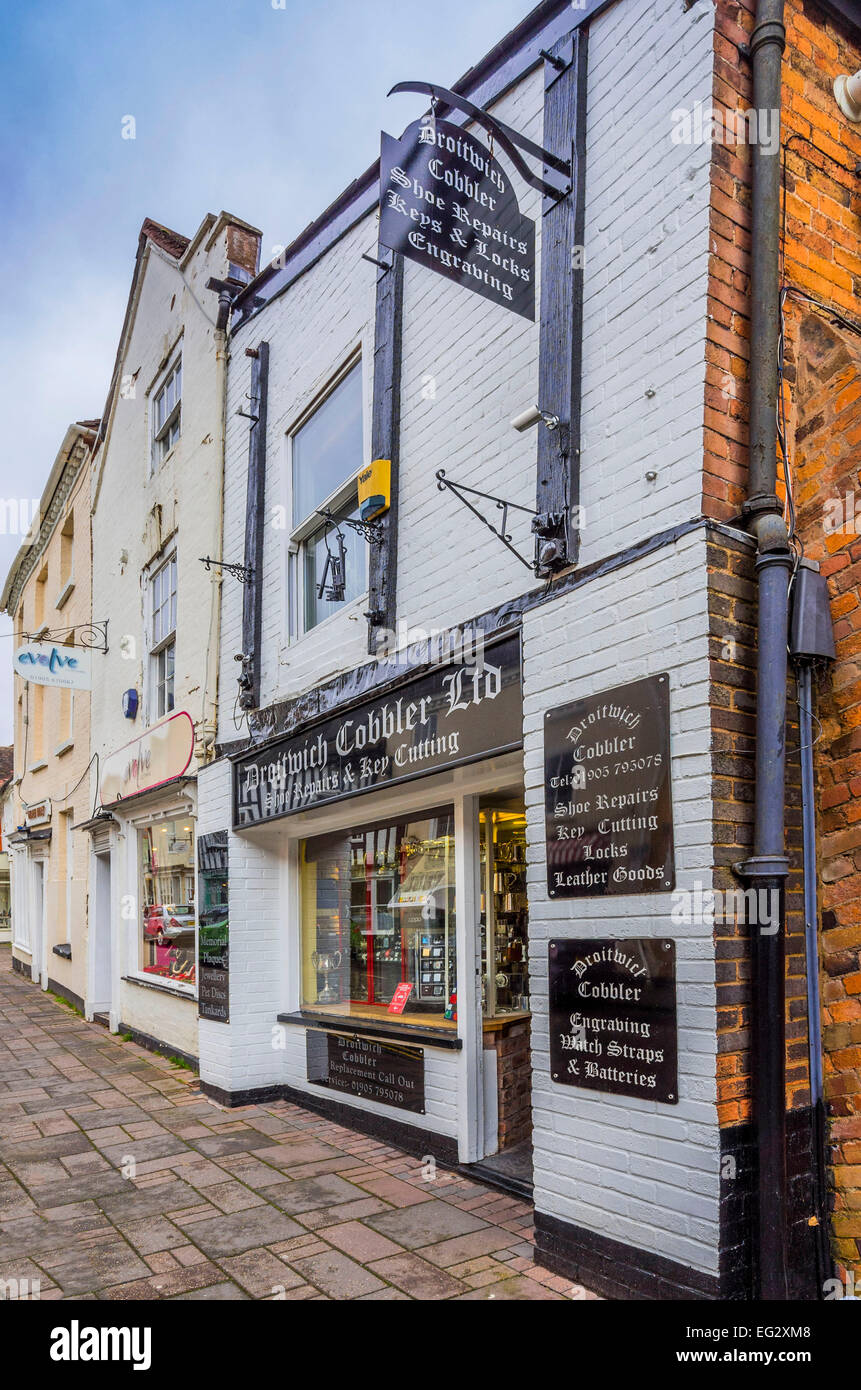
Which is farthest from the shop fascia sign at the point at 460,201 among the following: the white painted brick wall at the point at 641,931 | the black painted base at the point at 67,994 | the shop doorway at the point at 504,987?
the black painted base at the point at 67,994

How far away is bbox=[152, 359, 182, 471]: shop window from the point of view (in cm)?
1021

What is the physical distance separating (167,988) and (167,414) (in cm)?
607

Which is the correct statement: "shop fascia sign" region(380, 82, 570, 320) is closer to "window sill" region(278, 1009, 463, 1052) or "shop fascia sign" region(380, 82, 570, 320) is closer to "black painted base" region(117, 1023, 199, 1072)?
"window sill" region(278, 1009, 463, 1052)

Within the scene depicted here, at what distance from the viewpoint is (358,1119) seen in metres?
6.35

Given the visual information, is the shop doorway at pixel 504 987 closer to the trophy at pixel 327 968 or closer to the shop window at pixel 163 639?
the trophy at pixel 327 968

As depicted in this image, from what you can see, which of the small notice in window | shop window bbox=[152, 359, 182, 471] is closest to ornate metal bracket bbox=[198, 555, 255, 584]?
shop window bbox=[152, 359, 182, 471]

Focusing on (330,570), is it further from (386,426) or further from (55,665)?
(55,665)

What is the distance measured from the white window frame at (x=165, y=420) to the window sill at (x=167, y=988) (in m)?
5.42

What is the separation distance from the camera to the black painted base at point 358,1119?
5.52m

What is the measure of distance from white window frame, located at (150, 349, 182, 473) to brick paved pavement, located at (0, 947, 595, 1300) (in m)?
6.59

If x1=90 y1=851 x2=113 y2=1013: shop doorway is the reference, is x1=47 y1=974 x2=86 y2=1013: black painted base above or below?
below

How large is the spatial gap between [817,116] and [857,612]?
7.41 feet
